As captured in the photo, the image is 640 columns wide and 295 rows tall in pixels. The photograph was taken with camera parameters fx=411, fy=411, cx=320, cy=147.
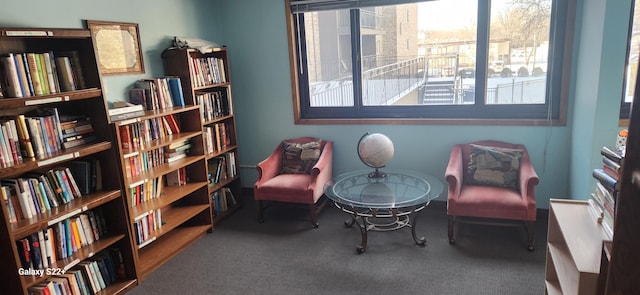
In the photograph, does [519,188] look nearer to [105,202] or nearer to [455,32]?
[455,32]

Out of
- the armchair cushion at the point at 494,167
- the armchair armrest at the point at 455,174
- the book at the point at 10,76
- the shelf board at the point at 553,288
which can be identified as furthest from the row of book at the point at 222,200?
the shelf board at the point at 553,288

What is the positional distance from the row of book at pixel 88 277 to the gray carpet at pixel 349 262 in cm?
19

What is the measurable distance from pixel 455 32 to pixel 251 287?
2679 mm

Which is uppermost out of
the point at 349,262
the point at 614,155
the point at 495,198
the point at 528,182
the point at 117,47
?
the point at 117,47

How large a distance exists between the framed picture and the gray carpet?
1500 millimetres

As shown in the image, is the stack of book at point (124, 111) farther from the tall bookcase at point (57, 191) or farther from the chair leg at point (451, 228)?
the chair leg at point (451, 228)

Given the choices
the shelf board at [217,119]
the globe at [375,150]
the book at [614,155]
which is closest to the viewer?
the book at [614,155]

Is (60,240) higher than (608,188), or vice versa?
(608,188)

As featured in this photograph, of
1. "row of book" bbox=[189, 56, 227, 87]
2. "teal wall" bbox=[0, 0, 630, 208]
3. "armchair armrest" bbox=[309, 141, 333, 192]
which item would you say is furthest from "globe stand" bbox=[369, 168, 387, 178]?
"row of book" bbox=[189, 56, 227, 87]

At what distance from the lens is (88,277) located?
101 inches

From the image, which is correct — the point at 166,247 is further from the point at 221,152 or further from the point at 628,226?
the point at 628,226

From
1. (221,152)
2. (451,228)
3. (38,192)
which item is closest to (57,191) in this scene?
(38,192)

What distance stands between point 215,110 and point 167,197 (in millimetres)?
987

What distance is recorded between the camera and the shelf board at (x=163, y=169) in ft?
9.71
